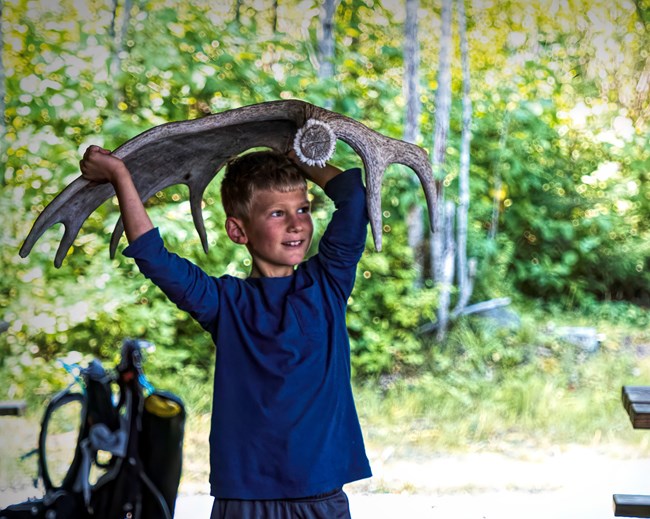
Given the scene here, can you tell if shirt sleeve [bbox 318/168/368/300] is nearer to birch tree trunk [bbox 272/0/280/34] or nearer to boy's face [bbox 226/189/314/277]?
boy's face [bbox 226/189/314/277]

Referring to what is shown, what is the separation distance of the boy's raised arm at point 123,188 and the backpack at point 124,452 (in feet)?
4.04

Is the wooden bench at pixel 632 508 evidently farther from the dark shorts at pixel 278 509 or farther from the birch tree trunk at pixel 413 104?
the birch tree trunk at pixel 413 104

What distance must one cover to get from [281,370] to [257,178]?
426 millimetres

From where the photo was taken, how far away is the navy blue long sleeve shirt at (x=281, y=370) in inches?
73.0

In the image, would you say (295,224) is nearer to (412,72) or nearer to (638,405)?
(638,405)

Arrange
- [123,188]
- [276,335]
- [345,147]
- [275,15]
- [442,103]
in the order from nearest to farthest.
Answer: [123,188] → [276,335] → [345,147] → [275,15] → [442,103]

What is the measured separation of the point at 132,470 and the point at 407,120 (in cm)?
272

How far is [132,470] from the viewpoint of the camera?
9.48 ft

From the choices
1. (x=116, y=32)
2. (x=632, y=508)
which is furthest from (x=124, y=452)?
(x=116, y=32)

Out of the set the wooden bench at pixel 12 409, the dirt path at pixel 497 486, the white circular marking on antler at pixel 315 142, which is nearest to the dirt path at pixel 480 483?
the dirt path at pixel 497 486

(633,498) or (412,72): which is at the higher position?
(412,72)

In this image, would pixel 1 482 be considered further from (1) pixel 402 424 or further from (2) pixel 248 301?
(2) pixel 248 301

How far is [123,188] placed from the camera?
178 centimetres

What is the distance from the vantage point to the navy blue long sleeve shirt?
1.85m
